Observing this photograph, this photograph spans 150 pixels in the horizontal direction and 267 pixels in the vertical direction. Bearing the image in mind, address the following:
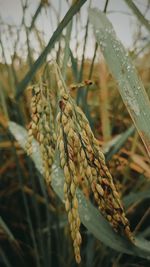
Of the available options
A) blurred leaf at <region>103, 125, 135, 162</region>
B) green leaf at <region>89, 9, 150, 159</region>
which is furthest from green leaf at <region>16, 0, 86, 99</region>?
blurred leaf at <region>103, 125, 135, 162</region>

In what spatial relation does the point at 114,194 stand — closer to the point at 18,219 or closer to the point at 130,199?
the point at 130,199

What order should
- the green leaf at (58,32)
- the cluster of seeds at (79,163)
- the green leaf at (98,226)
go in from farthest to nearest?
the green leaf at (98,226) < the green leaf at (58,32) < the cluster of seeds at (79,163)

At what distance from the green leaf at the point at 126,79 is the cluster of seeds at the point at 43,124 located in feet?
0.31

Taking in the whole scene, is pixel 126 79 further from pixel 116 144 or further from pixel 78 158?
pixel 116 144

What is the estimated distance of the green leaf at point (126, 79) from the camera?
466mm

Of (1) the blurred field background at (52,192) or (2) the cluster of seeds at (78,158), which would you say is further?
(1) the blurred field background at (52,192)

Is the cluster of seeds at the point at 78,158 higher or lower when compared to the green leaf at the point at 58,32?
lower

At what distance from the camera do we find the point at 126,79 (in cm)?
48

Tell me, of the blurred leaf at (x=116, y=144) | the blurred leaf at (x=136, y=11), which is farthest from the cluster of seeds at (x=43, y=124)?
the blurred leaf at (x=116, y=144)

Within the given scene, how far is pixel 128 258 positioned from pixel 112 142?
0.30m

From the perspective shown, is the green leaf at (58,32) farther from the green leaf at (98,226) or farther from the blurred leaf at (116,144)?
the blurred leaf at (116,144)

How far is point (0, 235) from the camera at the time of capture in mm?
1021

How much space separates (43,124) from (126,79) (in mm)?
120

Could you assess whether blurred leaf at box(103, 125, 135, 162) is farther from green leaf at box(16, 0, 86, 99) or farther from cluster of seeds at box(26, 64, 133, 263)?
cluster of seeds at box(26, 64, 133, 263)
